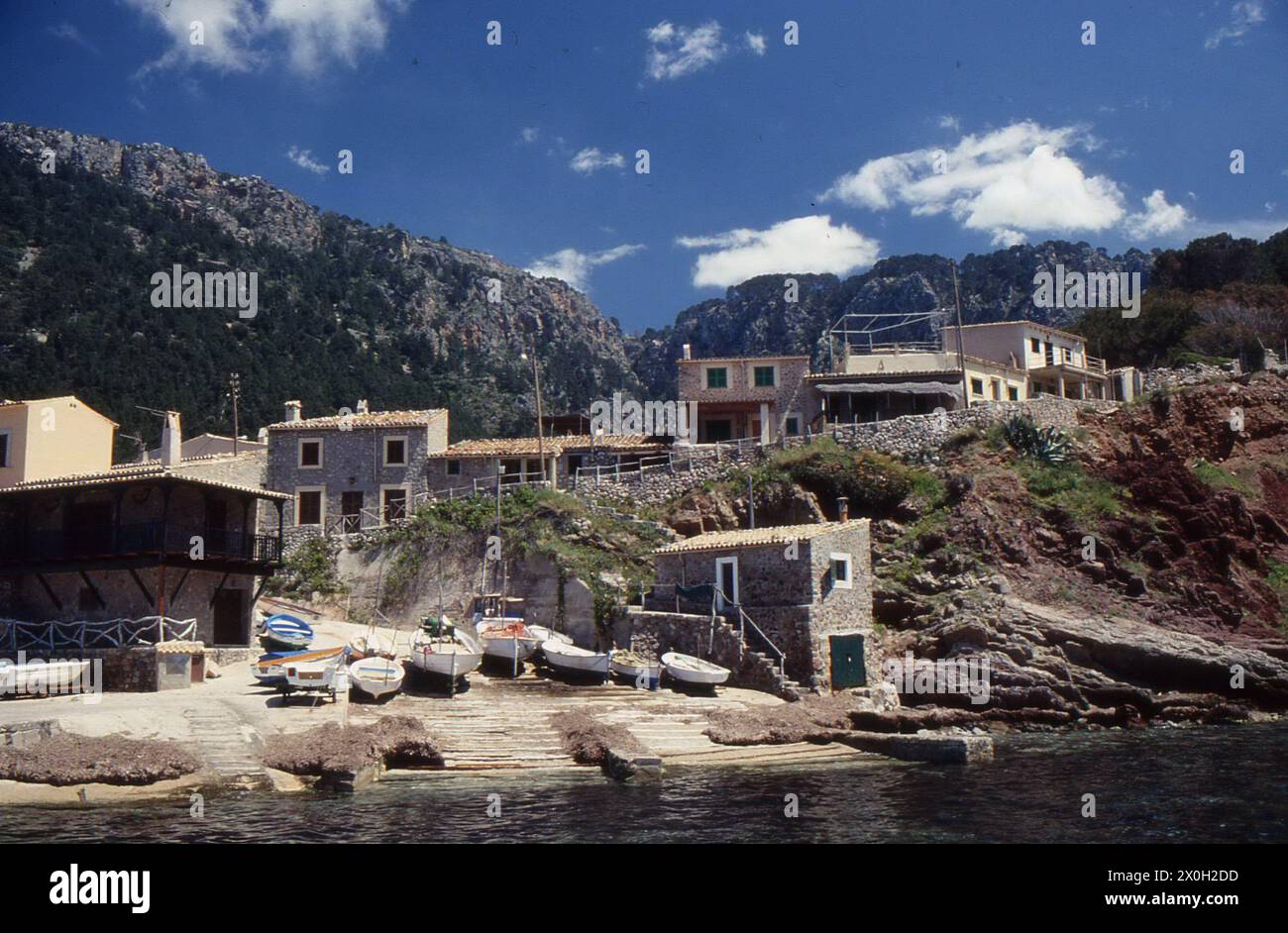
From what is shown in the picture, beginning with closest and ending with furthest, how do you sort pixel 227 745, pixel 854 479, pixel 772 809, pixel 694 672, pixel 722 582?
pixel 772 809
pixel 227 745
pixel 694 672
pixel 722 582
pixel 854 479

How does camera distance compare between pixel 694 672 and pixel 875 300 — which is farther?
pixel 875 300

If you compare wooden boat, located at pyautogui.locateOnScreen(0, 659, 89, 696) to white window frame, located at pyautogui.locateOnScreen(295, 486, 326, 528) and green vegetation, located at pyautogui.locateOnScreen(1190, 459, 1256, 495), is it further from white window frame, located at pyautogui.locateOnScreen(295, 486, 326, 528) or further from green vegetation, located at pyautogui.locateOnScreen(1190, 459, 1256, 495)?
green vegetation, located at pyautogui.locateOnScreen(1190, 459, 1256, 495)

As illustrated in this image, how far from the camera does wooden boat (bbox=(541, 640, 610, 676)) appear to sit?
30781 millimetres

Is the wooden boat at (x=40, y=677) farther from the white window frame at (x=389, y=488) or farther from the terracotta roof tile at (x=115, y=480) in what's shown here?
the white window frame at (x=389, y=488)

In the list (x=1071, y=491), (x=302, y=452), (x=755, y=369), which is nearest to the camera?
(x=1071, y=491)

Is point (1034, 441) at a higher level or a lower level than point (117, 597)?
higher

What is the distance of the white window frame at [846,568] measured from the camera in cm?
3281

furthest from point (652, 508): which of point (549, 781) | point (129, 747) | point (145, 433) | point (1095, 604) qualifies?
point (145, 433)

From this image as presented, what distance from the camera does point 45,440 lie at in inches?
1449

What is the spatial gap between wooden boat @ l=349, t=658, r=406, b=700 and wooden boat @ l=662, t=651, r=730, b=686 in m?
7.69

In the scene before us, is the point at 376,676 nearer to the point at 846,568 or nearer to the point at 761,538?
the point at 761,538

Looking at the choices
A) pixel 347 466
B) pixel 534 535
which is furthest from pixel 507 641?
pixel 347 466

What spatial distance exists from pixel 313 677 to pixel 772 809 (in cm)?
1213
